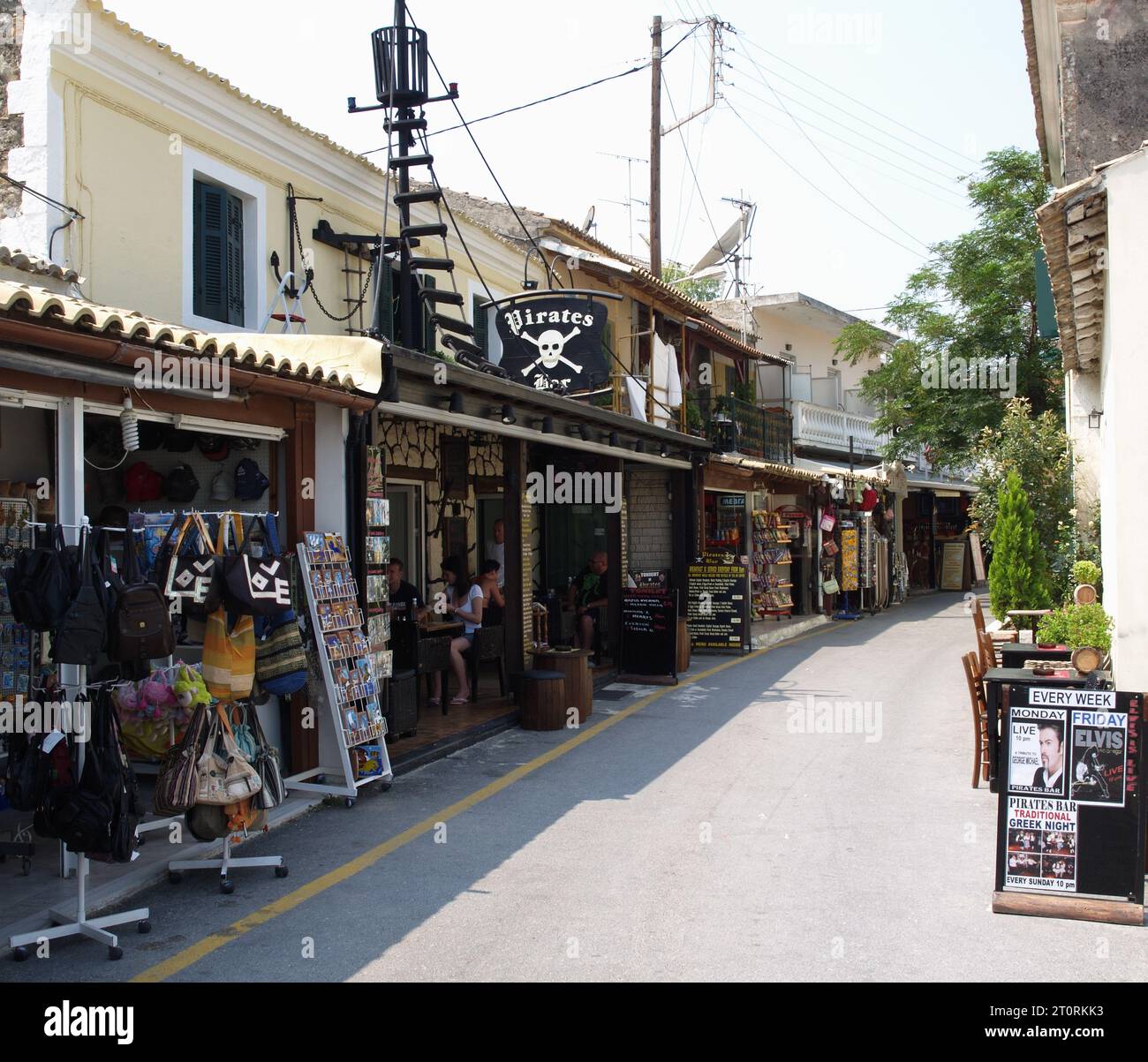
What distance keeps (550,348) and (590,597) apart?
3.99 meters

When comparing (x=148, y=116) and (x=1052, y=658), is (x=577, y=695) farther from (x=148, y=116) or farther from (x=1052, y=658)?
(x=148, y=116)

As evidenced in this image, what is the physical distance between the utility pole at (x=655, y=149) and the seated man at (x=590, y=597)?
21.2 ft

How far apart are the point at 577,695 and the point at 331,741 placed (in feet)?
11.5

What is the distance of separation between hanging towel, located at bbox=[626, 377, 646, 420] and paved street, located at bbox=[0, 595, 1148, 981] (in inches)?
290

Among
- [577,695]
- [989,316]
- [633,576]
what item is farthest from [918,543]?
[577,695]

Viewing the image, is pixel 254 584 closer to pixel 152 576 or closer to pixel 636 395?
pixel 152 576

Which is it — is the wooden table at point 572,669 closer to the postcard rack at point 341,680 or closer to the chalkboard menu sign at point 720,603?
the postcard rack at point 341,680

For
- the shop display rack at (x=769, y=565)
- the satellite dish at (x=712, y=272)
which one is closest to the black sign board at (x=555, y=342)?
the shop display rack at (x=769, y=565)

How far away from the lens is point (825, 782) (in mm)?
8562

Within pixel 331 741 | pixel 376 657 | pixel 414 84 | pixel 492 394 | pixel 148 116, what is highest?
pixel 414 84

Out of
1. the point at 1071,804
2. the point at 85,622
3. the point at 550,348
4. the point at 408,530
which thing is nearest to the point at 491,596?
the point at 408,530

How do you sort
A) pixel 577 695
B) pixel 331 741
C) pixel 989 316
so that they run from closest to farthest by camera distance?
1. pixel 331 741
2. pixel 577 695
3. pixel 989 316
